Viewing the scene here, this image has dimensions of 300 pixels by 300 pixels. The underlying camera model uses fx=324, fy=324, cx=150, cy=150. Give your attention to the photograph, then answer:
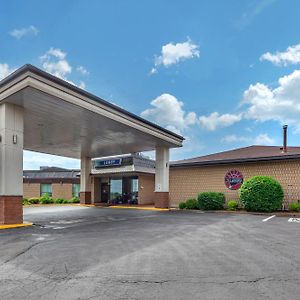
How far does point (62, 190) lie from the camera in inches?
1522

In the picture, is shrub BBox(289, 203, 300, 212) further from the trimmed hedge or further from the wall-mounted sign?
the trimmed hedge

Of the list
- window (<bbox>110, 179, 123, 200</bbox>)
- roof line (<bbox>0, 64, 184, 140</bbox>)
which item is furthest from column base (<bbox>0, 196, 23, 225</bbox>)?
window (<bbox>110, 179, 123, 200</bbox>)

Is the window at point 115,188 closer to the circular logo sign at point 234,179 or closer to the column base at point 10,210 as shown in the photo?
the circular logo sign at point 234,179

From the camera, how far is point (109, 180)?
107 feet

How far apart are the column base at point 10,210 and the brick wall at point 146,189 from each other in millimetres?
16922

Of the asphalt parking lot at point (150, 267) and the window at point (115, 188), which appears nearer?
the asphalt parking lot at point (150, 267)

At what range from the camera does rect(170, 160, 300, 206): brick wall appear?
20.5 metres

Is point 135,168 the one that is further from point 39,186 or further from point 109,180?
point 39,186

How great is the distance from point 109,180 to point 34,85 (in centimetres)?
2163

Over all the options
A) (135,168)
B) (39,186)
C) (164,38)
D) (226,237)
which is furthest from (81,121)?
(39,186)

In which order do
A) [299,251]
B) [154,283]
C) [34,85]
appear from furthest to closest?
[34,85] < [299,251] < [154,283]

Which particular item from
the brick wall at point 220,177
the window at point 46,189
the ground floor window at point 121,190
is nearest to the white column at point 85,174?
the ground floor window at point 121,190

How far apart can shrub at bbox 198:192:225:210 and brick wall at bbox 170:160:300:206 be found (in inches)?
61.3

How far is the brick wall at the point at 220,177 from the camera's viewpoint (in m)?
20.5
